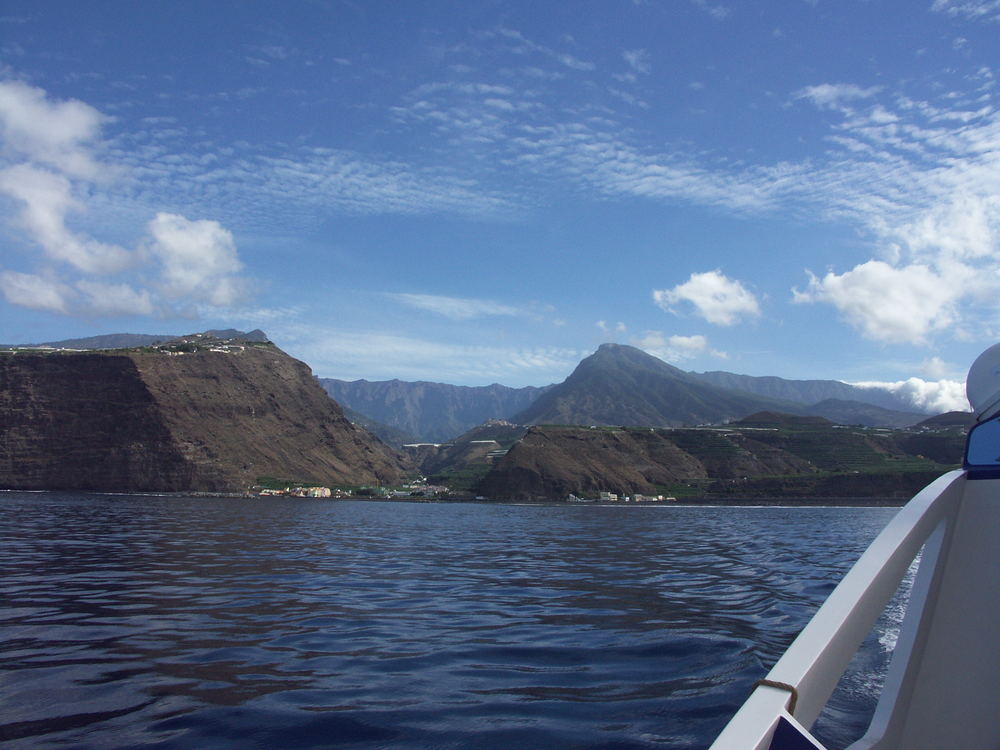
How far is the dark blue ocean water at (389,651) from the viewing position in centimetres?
700

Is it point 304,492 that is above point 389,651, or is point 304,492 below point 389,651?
below

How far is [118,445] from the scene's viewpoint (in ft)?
372

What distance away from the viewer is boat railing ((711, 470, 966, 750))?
2646mm

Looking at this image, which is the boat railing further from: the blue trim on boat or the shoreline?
the shoreline

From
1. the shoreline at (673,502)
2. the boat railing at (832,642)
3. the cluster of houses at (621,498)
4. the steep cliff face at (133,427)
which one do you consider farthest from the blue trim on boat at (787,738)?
the cluster of houses at (621,498)

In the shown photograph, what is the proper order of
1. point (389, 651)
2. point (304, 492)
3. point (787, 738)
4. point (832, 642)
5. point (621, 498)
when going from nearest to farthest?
point (787, 738), point (832, 642), point (389, 651), point (304, 492), point (621, 498)

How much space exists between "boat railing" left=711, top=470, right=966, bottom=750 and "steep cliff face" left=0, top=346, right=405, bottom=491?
405ft

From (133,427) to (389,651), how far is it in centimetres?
12232

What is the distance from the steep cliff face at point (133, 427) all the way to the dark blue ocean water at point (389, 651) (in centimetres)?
10192

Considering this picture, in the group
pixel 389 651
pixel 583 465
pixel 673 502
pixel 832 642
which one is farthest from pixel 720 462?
pixel 832 642

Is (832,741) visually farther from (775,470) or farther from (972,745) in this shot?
(775,470)

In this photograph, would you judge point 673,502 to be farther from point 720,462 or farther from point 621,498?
point 720,462

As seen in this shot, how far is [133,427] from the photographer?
115938 millimetres

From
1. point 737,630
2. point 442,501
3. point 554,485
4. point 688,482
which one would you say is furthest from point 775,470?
point 737,630
